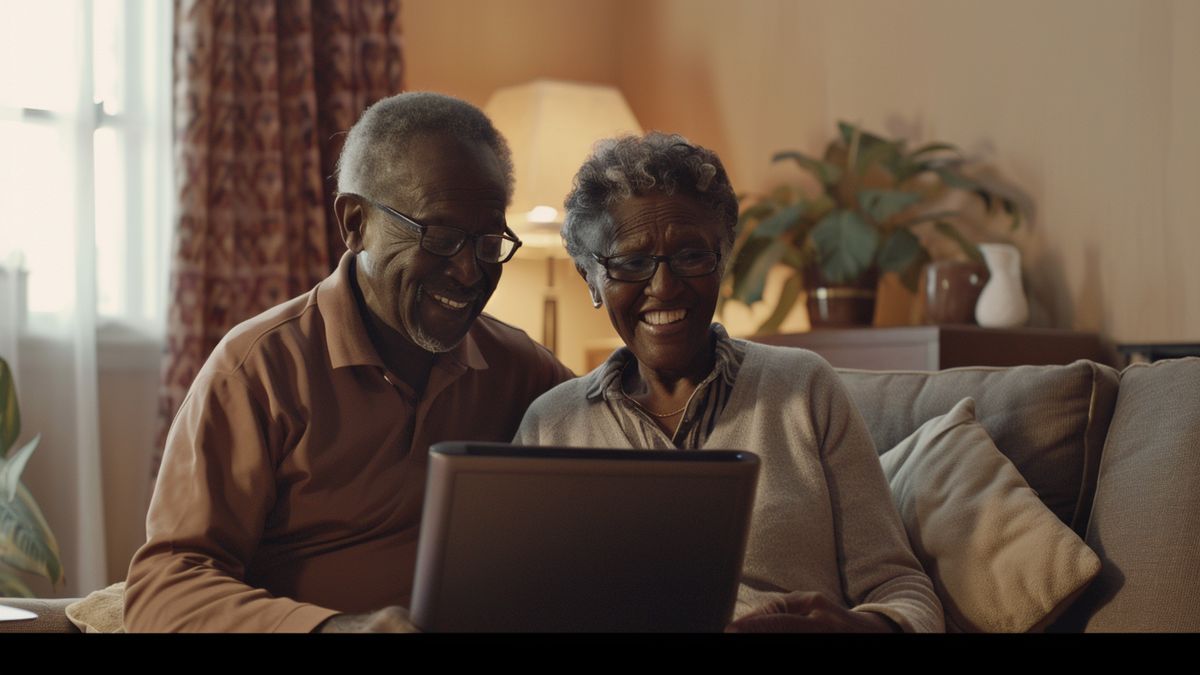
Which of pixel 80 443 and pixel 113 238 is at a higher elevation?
pixel 113 238

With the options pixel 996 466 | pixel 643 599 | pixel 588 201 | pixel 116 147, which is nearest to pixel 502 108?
pixel 116 147

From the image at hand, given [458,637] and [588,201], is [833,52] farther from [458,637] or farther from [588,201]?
[458,637]

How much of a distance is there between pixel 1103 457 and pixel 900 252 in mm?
1730

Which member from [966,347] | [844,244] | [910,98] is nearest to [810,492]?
[966,347]

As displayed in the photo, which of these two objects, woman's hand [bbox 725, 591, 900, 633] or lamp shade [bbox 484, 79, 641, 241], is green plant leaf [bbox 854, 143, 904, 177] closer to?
lamp shade [bbox 484, 79, 641, 241]

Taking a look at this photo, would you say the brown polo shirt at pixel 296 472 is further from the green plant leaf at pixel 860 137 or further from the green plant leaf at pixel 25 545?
the green plant leaf at pixel 860 137

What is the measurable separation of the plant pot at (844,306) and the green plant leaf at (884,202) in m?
0.22

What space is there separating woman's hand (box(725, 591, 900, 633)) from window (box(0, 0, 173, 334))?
106 inches

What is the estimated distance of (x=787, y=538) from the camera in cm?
156

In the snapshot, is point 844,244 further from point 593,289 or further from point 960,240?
point 593,289

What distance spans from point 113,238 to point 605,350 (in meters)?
1.61

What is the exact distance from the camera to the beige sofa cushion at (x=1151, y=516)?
153 centimetres

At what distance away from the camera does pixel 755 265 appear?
3609mm

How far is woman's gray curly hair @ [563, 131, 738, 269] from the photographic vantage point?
1.69 m
